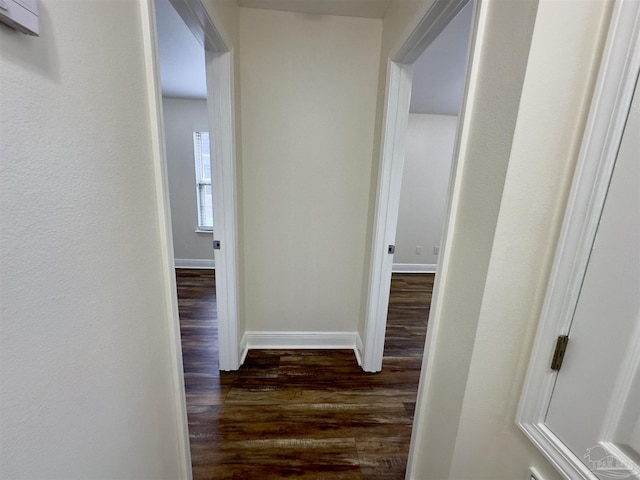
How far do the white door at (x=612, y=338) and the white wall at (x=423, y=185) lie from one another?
12.3ft

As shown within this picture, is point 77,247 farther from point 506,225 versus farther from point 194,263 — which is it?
point 194,263

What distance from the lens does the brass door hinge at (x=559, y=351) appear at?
762 millimetres

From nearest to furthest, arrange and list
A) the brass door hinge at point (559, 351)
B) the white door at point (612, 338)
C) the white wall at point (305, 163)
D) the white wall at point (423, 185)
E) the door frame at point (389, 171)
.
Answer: the white door at point (612, 338)
the brass door hinge at point (559, 351)
the door frame at point (389, 171)
the white wall at point (305, 163)
the white wall at point (423, 185)

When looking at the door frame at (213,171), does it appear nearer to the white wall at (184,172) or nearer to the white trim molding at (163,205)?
the white trim molding at (163,205)

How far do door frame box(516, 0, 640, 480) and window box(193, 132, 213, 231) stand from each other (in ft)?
13.4

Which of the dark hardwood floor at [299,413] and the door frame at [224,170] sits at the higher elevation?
the door frame at [224,170]

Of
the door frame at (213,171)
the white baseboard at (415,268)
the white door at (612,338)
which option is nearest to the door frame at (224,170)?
the door frame at (213,171)

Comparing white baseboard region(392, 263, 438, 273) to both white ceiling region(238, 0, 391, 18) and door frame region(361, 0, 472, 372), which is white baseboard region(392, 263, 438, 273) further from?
white ceiling region(238, 0, 391, 18)

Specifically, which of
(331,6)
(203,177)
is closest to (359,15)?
(331,6)

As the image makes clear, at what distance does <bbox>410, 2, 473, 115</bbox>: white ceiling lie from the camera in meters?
1.92

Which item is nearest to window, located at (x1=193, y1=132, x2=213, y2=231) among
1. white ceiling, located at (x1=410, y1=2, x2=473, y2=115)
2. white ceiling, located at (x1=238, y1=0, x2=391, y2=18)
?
white ceiling, located at (x1=238, y1=0, x2=391, y2=18)

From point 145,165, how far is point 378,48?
1764mm

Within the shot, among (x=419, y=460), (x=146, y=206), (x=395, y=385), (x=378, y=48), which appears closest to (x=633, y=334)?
(x=419, y=460)

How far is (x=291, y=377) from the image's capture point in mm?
2045
